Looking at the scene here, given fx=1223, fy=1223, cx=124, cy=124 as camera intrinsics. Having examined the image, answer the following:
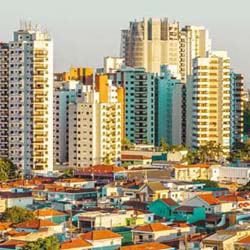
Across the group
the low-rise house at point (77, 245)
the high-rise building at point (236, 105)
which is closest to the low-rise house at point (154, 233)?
the low-rise house at point (77, 245)

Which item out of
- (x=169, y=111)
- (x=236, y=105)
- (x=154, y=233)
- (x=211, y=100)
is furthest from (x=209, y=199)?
(x=169, y=111)

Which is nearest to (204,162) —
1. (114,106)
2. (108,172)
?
(114,106)

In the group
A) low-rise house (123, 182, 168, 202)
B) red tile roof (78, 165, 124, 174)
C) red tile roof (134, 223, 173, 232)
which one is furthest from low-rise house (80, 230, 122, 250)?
red tile roof (78, 165, 124, 174)

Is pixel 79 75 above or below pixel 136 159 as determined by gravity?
above

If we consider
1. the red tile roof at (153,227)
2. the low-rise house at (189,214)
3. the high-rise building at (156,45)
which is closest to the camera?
the red tile roof at (153,227)

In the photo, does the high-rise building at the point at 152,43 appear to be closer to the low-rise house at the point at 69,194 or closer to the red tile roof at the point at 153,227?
the low-rise house at the point at 69,194

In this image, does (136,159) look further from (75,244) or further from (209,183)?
(75,244)

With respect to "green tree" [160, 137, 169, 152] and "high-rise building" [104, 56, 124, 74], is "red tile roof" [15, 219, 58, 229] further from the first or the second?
"high-rise building" [104, 56, 124, 74]
